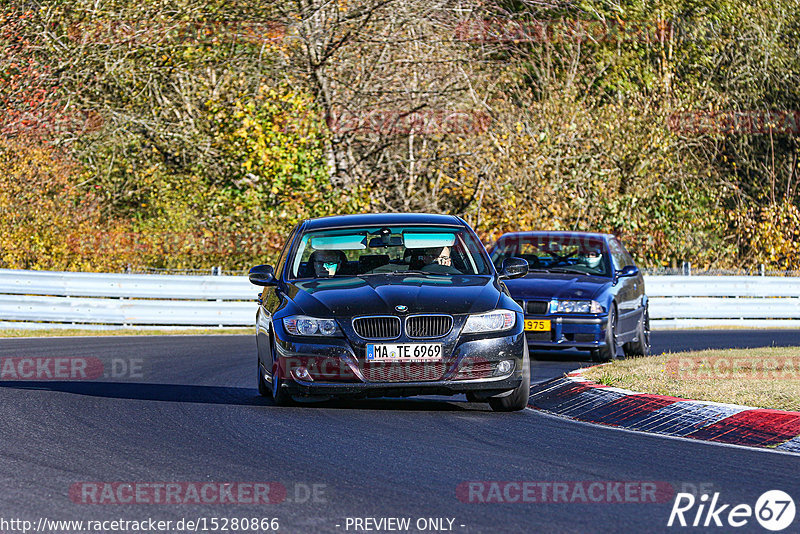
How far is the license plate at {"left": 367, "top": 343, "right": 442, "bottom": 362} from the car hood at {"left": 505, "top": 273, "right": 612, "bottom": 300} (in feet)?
20.9

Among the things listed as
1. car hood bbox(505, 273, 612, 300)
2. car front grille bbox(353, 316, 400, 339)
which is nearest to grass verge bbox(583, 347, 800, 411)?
car hood bbox(505, 273, 612, 300)

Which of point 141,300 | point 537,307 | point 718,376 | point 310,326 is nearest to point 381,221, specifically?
point 310,326

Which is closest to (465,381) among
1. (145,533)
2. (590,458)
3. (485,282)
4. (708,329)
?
(485,282)

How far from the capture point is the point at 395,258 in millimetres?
11625

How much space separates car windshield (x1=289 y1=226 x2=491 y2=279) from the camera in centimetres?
1129

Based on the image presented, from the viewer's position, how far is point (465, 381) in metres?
Answer: 9.97

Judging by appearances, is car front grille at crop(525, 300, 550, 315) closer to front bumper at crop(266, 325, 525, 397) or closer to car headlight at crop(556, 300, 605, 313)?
car headlight at crop(556, 300, 605, 313)

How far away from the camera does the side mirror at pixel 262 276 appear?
1145cm

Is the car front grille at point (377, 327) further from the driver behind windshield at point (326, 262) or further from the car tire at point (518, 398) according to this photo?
the driver behind windshield at point (326, 262)

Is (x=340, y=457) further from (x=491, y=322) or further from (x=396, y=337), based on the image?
(x=491, y=322)

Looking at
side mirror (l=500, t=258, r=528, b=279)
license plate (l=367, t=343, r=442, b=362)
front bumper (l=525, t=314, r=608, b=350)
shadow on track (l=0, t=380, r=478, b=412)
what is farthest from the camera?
front bumper (l=525, t=314, r=608, b=350)

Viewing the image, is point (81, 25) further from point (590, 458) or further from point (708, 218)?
point (590, 458)

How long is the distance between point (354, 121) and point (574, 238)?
1411 centimetres

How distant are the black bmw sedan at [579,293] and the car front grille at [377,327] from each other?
6325 millimetres
